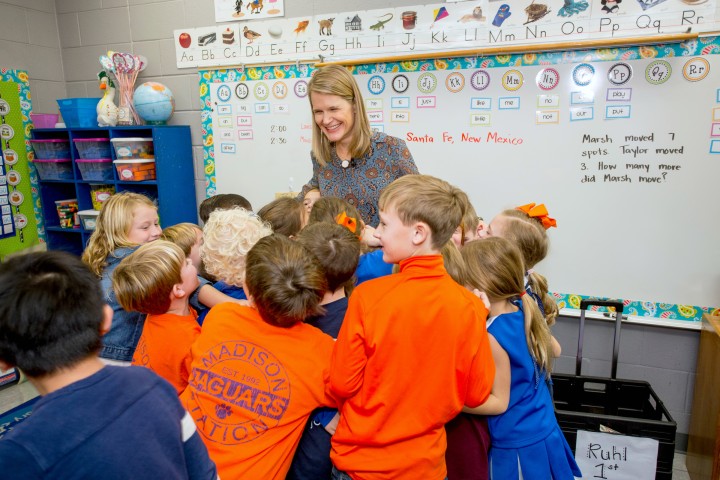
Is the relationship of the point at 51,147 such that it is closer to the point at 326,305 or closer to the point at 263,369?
the point at 326,305

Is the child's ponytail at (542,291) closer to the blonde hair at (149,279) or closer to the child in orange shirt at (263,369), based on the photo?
the child in orange shirt at (263,369)

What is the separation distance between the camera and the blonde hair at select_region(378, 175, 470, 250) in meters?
1.12

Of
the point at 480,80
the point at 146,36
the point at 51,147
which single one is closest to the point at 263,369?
the point at 480,80

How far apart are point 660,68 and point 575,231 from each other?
2.76ft

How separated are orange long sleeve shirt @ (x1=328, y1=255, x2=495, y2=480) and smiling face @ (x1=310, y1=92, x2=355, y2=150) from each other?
94cm

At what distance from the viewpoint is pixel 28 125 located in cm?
359

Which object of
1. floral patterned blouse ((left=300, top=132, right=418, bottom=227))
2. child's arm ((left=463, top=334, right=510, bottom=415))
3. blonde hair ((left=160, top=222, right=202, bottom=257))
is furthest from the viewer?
floral patterned blouse ((left=300, top=132, right=418, bottom=227))

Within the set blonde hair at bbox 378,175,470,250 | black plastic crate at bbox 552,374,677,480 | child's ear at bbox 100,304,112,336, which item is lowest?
black plastic crate at bbox 552,374,677,480

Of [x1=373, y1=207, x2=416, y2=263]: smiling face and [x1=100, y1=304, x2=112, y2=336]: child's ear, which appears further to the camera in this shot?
[x1=373, y1=207, x2=416, y2=263]: smiling face

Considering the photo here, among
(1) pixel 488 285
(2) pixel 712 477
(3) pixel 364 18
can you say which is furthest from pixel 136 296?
(2) pixel 712 477

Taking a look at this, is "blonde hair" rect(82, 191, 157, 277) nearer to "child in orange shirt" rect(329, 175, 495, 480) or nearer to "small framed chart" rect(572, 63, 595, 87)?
"child in orange shirt" rect(329, 175, 495, 480)

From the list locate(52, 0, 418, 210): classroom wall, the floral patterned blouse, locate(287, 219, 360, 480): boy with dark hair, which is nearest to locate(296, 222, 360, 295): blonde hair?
locate(287, 219, 360, 480): boy with dark hair

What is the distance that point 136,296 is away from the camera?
132cm

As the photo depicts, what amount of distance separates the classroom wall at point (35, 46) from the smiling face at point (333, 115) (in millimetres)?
2860
